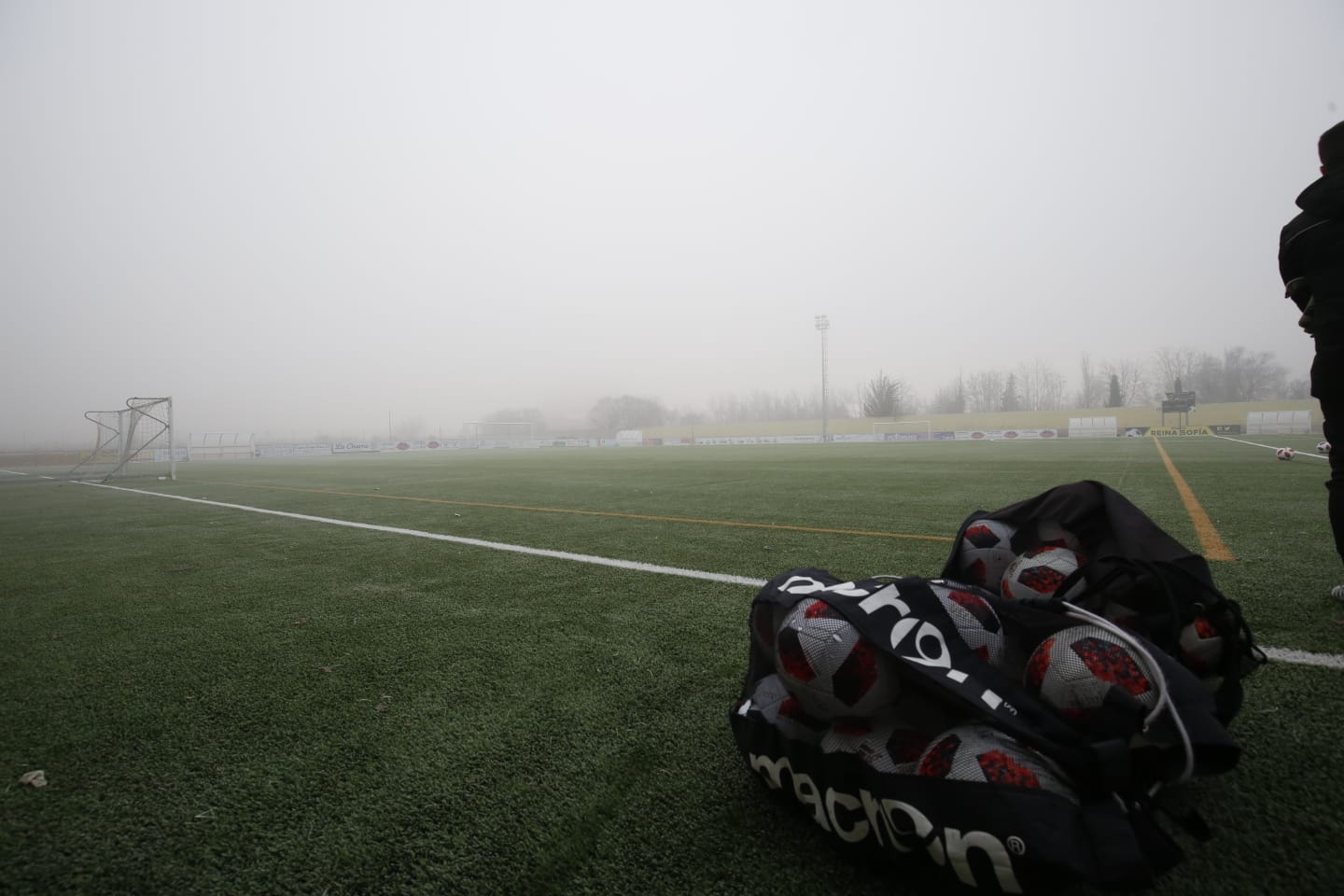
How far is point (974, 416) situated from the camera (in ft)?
182

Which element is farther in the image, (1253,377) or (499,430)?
(499,430)

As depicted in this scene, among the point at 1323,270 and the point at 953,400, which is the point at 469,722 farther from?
the point at 953,400

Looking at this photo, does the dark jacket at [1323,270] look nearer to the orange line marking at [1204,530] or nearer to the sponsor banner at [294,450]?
the orange line marking at [1204,530]

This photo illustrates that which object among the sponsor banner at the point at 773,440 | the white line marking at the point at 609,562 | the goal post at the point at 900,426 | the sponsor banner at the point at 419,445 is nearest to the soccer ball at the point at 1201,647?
the white line marking at the point at 609,562

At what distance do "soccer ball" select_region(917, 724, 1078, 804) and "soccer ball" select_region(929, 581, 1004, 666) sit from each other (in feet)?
0.66

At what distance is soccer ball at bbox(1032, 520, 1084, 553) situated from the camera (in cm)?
170

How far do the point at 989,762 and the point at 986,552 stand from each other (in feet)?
3.18

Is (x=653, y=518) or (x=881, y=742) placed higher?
(x=881, y=742)

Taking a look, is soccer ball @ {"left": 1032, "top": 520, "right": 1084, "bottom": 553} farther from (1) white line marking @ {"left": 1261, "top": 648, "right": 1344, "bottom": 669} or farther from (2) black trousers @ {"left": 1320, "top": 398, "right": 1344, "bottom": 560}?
(2) black trousers @ {"left": 1320, "top": 398, "right": 1344, "bottom": 560}

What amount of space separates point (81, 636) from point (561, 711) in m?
2.53

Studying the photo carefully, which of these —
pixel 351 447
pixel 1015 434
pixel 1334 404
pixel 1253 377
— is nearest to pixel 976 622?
pixel 1334 404

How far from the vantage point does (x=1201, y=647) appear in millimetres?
1248

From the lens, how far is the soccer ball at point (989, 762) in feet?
3.19

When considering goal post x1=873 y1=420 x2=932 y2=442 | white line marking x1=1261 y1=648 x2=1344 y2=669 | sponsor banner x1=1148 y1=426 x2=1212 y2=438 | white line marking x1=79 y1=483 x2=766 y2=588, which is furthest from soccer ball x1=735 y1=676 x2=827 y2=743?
goal post x1=873 y1=420 x2=932 y2=442
